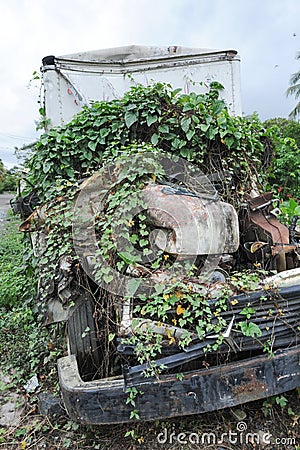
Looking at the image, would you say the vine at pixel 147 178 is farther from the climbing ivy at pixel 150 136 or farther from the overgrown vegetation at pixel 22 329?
the overgrown vegetation at pixel 22 329

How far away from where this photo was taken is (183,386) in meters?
1.74

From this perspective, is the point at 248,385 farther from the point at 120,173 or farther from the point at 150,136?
the point at 150,136

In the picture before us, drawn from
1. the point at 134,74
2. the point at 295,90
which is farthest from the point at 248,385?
the point at 295,90

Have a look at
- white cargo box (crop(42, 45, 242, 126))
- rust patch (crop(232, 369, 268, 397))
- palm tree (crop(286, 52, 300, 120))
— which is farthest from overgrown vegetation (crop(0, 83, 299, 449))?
palm tree (crop(286, 52, 300, 120))

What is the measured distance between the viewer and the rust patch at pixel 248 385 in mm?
1783

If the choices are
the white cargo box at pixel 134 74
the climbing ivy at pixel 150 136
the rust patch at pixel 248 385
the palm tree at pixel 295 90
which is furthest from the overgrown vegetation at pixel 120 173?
the palm tree at pixel 295 90

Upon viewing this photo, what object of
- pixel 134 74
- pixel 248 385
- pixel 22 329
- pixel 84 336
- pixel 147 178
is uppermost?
pixel 134 74

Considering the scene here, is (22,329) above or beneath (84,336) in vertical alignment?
beneath

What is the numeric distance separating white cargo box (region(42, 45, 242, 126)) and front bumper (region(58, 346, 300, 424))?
2991 mm

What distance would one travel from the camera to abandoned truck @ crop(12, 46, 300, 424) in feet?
5.80

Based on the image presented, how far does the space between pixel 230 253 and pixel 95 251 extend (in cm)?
91

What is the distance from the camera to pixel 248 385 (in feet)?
5.88

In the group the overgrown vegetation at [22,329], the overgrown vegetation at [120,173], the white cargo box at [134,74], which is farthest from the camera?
the white cargo box at [134,74]

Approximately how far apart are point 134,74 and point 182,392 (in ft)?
11.9
